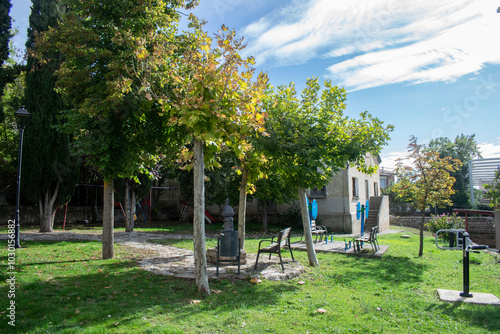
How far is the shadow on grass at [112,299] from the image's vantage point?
13.4 ft

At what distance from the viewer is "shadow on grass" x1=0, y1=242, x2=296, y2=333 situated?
4.08 metres

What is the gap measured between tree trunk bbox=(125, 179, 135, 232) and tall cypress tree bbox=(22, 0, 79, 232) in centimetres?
266

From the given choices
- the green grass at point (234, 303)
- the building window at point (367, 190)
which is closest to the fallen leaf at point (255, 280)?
the green grass at point (234, 303)

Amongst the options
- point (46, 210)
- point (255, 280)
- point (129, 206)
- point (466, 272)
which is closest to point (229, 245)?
point (255, 280)

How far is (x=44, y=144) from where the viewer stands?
1481 cm

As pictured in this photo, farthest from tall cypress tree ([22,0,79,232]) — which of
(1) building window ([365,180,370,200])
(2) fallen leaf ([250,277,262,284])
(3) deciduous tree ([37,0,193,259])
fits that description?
(1) building window ([365,180,370,200])

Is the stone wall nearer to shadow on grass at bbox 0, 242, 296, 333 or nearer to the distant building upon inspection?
the distant building

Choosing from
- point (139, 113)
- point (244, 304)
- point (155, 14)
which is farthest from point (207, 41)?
point (244, 304)

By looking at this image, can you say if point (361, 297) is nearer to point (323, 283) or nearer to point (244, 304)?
point (323, 283)

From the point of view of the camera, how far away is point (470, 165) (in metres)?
24.5

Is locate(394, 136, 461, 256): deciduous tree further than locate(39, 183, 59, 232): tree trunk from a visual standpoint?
No

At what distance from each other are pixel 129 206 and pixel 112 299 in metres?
12.7

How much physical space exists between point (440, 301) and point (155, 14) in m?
8.96

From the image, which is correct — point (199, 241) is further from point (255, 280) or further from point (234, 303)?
point (255, 280)
